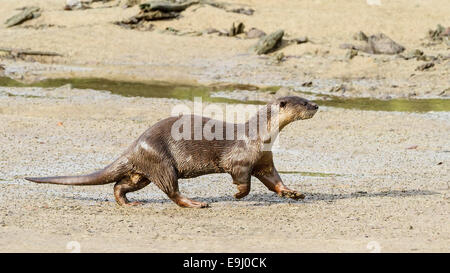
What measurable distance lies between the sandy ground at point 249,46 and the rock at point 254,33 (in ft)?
1.27

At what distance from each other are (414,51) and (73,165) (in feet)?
42.4

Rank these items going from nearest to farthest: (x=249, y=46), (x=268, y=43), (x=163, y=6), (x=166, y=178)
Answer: (x=166, y=178)
(x=268, y=43)
(x=249, y=46)
(x=163, y=6)

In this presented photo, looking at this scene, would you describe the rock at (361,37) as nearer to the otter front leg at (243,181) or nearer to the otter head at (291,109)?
the otter head at (291,109)

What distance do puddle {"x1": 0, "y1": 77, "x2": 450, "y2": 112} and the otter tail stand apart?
8.26 metres

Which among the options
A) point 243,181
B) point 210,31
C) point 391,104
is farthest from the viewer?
point 210,31

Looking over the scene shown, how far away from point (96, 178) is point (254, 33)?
16.0 metres

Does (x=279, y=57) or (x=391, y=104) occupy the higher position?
(x=391, y=104)

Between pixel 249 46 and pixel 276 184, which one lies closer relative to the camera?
pixel 276 184

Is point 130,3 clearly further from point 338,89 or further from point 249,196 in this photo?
point 249,196

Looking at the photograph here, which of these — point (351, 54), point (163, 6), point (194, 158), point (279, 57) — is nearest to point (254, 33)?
point (279, 57)

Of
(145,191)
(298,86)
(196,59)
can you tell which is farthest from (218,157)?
(196,59)

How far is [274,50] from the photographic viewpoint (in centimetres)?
2133

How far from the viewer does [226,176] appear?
9211mm
